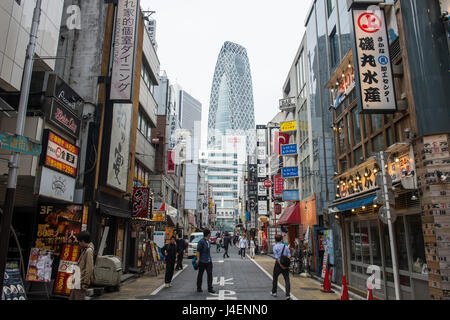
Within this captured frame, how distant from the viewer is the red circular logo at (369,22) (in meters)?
9.66

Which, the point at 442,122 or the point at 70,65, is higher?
the point at 70,65

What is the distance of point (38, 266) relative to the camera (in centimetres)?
857

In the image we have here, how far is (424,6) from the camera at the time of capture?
27.8 feet

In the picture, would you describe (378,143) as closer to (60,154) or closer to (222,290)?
(222,290)

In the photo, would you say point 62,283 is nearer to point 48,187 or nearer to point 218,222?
point 48,187

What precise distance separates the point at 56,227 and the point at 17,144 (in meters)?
5.54

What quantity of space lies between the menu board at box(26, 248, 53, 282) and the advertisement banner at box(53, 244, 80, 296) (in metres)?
0.84

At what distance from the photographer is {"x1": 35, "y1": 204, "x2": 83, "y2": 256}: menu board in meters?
11.0

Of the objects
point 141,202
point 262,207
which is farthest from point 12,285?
point 262,207

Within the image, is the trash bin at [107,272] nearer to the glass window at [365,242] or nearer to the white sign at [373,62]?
the glass window at [365,242]

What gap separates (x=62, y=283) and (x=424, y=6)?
13.4 meters

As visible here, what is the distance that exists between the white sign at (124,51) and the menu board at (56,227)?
5452mm
